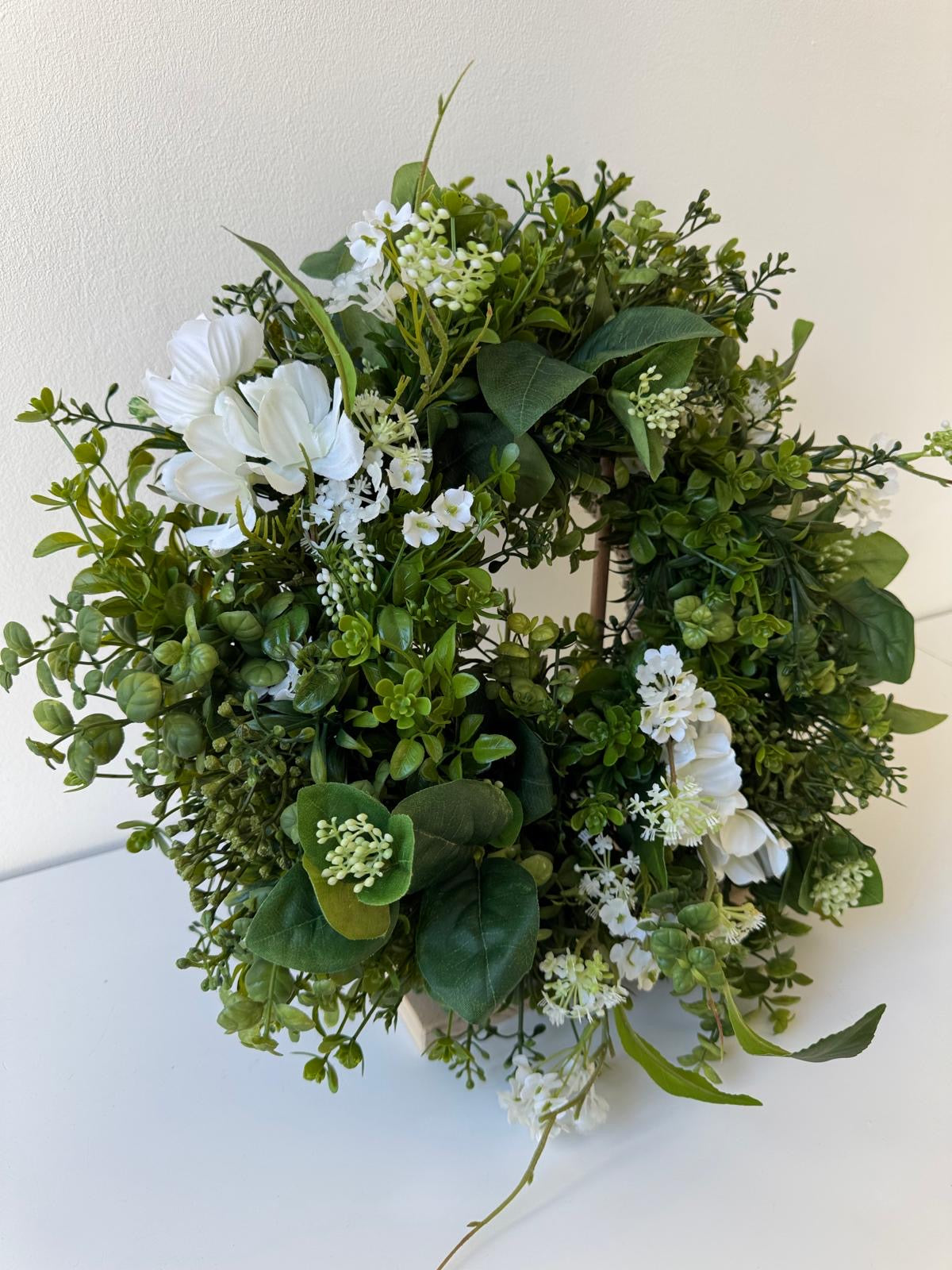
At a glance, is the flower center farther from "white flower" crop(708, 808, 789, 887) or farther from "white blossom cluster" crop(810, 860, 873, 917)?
"white blossom cluster" crop(810, 860, 873, 917)

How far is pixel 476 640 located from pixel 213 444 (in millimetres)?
197

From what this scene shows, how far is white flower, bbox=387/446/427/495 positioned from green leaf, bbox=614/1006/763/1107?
0.99 ft

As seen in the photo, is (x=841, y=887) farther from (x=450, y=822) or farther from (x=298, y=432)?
(x=298, y=432)

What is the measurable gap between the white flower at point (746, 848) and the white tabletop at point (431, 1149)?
151 millimetres

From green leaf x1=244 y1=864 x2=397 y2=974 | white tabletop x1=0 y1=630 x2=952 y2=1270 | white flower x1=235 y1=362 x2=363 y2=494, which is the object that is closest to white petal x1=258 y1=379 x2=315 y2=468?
white flower x1=235 y1=362 x2=363 y2=494

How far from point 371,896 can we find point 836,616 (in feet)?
1.23

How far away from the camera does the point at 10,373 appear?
64 centimetres

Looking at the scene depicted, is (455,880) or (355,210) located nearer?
(455,880)

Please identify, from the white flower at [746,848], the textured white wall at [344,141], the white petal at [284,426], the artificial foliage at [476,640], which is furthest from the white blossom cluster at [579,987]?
the textured white wall at [344,141]

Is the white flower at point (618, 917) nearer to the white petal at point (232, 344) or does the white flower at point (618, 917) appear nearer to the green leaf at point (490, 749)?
the green leaf at point (490, 749)

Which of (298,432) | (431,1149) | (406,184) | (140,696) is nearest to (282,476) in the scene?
(298,432)

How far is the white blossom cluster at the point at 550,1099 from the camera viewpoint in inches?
21.0

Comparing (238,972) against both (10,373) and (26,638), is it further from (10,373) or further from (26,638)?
(10,373)

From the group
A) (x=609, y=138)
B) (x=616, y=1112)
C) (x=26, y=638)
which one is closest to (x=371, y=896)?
(x=26, y=638)
